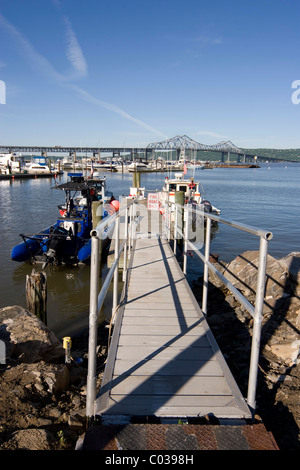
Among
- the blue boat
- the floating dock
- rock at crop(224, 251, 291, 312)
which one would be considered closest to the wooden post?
the floating dock

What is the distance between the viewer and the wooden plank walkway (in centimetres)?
Answer: 257

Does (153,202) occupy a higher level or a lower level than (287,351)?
higher

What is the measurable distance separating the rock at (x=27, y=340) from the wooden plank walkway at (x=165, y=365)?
1.35 meters

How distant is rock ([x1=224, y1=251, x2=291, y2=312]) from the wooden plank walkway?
7.21ft

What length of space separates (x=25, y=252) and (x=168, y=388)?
11.2 metres

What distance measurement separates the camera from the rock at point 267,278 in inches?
258

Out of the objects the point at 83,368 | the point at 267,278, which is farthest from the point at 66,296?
the point at 267,278

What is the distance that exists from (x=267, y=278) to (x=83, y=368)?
4.16 meters

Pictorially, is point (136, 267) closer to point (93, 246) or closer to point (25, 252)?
point (93, 246)

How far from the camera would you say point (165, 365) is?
3.20 metres

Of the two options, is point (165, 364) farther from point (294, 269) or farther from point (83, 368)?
point (294, 269)

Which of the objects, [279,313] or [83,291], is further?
[83,291]
